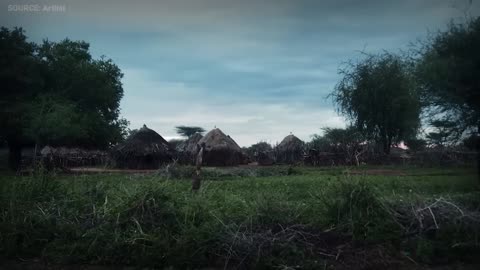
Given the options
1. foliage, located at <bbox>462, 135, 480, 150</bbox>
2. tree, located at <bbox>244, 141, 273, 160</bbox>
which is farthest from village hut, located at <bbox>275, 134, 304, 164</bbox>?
foliage, located at <bbox>462, 135, 480, 150</bbox>

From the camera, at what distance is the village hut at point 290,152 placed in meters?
25.3

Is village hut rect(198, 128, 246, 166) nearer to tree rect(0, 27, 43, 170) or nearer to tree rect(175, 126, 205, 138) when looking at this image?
tree rect(0, 27, 43, 170)

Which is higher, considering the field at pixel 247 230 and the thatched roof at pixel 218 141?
the thatched roof at pixel 218 141

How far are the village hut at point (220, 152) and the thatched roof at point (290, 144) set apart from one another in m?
2.82

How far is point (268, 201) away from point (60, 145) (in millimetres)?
22395

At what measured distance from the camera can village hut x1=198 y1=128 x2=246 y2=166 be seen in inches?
973

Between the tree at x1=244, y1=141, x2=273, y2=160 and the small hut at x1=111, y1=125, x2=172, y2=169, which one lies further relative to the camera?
the tree at x1=244, y1=141, x2=273, y2=160

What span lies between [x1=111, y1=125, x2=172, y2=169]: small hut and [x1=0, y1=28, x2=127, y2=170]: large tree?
2.64 metres

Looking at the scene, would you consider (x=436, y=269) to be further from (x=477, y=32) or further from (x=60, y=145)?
(x=60, y=145)

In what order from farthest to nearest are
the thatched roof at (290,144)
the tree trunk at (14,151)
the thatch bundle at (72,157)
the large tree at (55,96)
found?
the thatched roof at (290,144)
the tree trunk at (14,151)
the thatch bundle at (72,157)
the large tree at (55,96)

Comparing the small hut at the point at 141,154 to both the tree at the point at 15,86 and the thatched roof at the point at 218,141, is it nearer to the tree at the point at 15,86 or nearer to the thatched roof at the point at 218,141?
the thatched roof at the point at 218,141

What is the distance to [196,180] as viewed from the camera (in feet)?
27.4

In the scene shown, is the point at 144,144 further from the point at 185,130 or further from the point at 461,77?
the point at 185,130

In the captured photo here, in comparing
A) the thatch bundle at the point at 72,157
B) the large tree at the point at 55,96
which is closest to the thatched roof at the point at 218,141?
the thatch bundle at the point at 72,157
